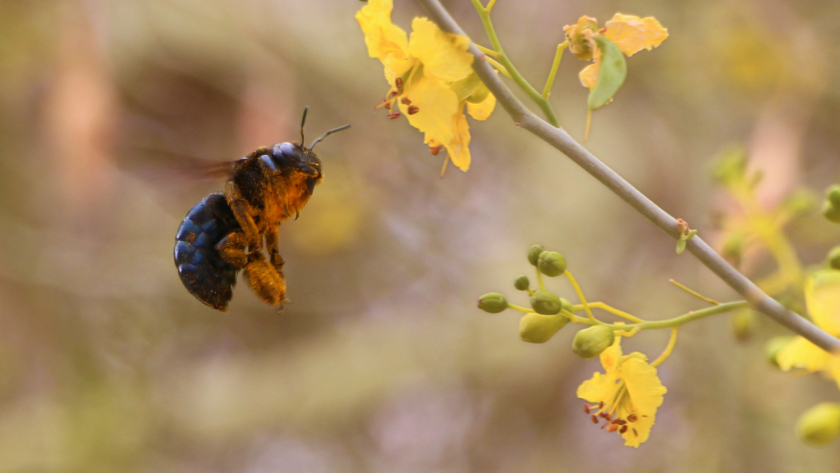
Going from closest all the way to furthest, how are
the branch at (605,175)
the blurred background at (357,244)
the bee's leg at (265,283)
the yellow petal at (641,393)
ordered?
the branch at (605,175) → the yellow petal at (641,393) → the bee's leg at (265,283) → the blurred background at (357,244)

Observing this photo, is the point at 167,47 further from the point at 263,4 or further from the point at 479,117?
the point at 479,117

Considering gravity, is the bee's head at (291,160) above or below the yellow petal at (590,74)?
above

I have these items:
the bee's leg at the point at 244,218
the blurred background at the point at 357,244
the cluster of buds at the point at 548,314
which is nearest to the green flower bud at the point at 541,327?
the cluster of buds at the point at 548,314

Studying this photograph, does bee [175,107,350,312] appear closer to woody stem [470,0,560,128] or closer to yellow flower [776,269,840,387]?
woody stem [470,0,560,128]

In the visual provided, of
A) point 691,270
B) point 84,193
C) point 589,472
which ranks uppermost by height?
point 84,193

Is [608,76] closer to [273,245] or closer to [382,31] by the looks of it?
[382,31]

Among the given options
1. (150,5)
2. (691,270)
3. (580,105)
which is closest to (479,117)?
(691,270)

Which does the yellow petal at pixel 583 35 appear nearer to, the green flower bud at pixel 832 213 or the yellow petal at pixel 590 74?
the yellow petal at pixel 590 74
